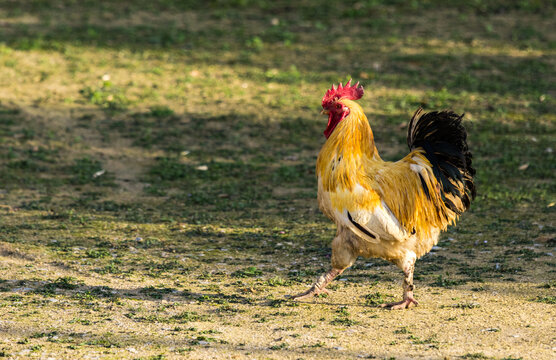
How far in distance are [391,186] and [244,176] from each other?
4.56 meters

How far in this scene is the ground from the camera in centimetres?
623

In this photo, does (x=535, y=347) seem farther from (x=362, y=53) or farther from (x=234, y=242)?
(x=362, y=53)

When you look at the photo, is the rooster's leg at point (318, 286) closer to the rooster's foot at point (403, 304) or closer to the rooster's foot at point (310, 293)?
the rooster's foot at point (310, 293)

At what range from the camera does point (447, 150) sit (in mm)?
6586

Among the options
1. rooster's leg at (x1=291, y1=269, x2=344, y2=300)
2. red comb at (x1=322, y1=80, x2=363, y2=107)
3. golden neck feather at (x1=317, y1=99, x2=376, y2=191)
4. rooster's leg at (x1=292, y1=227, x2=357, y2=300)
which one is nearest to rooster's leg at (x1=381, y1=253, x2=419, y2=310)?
rooster's leg at (x1=292, y1=227, x2=357, y2=300)

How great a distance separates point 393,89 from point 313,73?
1.66 metres

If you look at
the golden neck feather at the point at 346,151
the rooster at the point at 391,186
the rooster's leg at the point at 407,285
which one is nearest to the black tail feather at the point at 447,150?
the rooster at the point at 391,186

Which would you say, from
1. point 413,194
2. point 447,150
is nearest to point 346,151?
point 413,194

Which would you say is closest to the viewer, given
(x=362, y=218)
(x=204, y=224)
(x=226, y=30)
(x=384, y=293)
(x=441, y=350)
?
(x=441, y=350)

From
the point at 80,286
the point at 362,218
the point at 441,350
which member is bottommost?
the point at 80,286

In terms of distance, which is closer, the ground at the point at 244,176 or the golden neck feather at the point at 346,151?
the ground at the point at 244,176

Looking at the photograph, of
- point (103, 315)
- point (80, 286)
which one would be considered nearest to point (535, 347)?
point (103, 315)

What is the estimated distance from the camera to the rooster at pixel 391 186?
644 cm

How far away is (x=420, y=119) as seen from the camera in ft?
22.1
